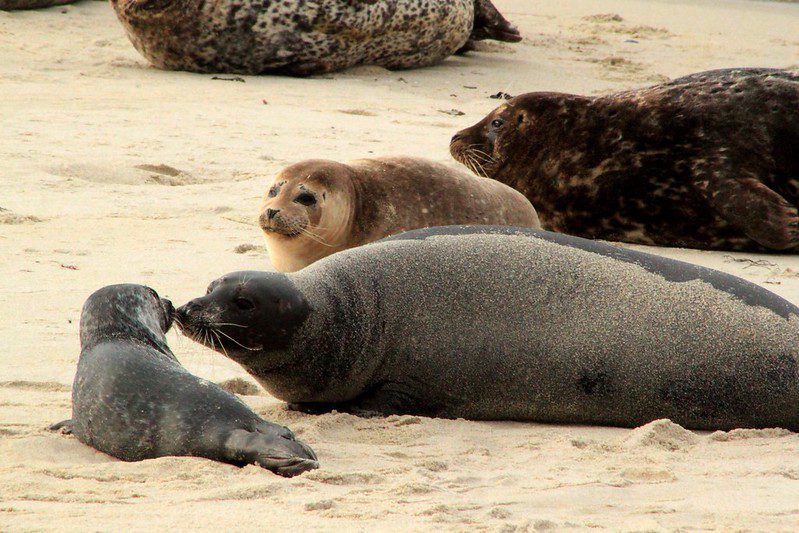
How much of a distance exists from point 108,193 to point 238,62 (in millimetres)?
4277

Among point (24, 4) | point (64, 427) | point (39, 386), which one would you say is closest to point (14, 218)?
point (39, 386)

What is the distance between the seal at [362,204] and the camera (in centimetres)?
525

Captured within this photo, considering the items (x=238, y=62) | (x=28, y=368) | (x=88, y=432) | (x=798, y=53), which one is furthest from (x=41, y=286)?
(x=798, y=53)

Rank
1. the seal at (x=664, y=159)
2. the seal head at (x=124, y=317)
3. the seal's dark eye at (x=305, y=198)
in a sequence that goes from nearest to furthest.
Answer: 1. the seal head at (x=124, y=317)
2. the seal's dark eye at (x=305, y=198)
3. the seal at (x=664, y=159)

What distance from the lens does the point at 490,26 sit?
12.1 metres

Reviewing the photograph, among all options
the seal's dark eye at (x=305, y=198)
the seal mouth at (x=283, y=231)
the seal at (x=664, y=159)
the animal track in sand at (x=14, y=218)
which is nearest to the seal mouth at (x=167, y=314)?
the seal mouth at (x=283, y=231)

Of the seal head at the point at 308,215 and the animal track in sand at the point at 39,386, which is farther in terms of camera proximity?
the seal head at the point at 308,215

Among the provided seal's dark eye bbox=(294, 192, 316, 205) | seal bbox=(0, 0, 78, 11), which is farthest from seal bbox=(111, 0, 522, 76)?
seal's dark eye bbox=(294, 192, 316, 205)

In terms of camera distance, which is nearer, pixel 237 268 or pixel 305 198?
pixel 237 268

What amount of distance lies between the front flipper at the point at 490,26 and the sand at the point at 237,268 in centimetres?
23

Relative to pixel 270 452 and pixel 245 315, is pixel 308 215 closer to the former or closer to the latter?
pixel 245 315

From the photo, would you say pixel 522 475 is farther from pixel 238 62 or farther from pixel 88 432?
pixel 238 62

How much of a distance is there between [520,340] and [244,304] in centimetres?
91

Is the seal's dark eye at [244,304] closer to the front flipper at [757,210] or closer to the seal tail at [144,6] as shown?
the front flipper at [757,210]
